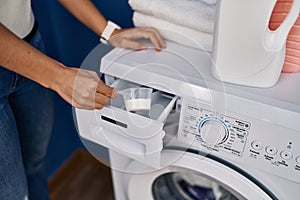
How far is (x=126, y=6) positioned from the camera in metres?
1.25

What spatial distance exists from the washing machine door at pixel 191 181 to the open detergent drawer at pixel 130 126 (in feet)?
0.23

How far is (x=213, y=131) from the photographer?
79cm

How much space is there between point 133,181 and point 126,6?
0.61 metres

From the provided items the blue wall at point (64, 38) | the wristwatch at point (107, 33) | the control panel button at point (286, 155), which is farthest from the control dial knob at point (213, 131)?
the blue wall at point (64, 38)

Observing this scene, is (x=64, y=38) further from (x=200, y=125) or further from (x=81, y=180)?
(x=200, y=125)

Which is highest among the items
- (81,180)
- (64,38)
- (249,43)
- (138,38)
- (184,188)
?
(249,43)

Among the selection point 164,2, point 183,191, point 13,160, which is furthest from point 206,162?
point 13,160

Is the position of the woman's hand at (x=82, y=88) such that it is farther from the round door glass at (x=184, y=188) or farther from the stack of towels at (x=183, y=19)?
the round door glass at (x=184, y=188)

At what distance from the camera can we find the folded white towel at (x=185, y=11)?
0.85m

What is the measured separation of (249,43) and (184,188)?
54cm

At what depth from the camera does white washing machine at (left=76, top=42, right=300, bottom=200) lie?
738mm

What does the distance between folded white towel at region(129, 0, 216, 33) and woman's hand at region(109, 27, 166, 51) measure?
0.05 m

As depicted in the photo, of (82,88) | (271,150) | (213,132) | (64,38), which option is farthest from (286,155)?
(64,38)

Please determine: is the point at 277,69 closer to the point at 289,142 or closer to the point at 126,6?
the point at 289,142
